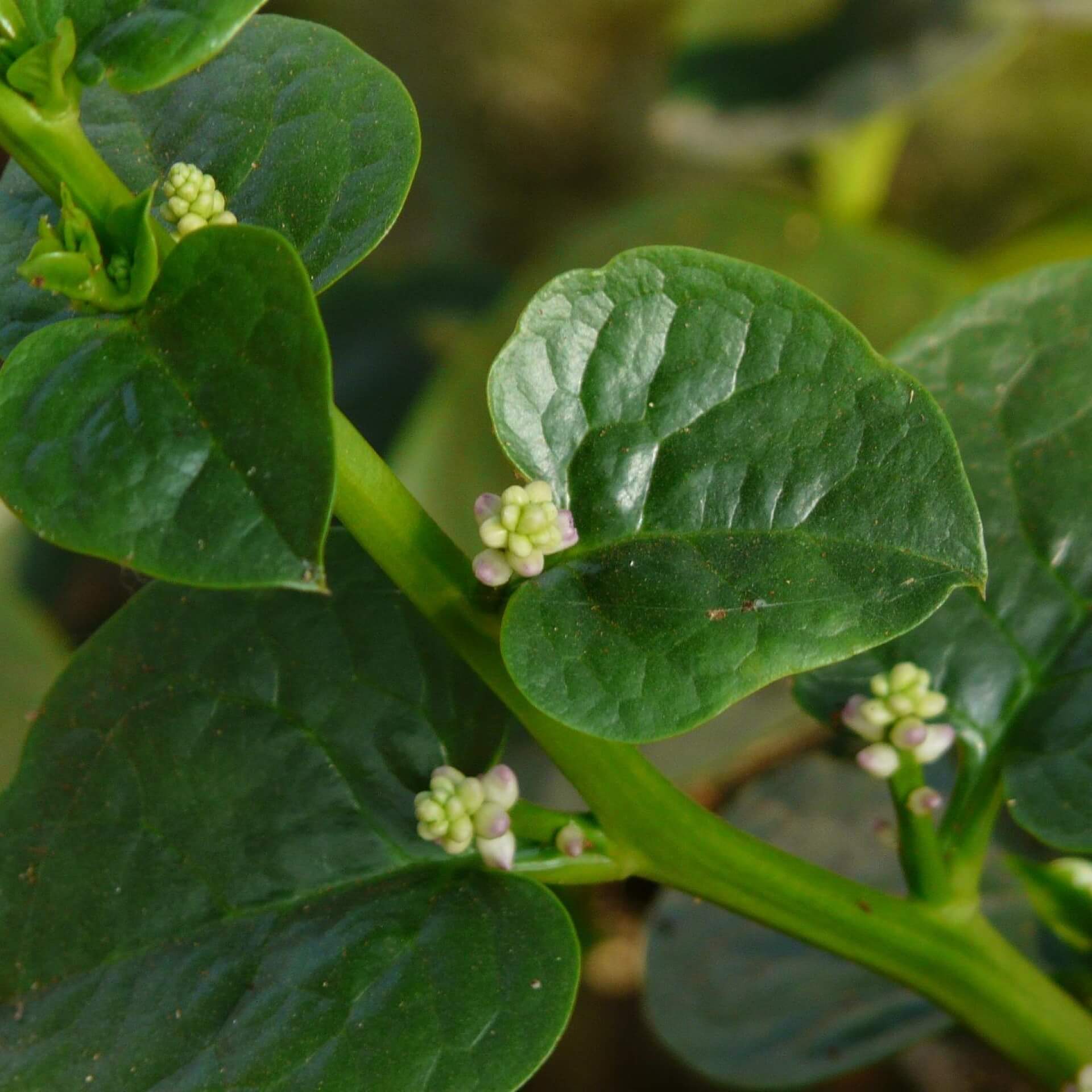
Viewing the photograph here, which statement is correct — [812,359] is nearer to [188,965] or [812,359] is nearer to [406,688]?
[406,688]

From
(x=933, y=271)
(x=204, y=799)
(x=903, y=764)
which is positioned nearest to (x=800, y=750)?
(x=933, y=271)

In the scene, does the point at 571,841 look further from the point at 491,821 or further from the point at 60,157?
the point at 60,157

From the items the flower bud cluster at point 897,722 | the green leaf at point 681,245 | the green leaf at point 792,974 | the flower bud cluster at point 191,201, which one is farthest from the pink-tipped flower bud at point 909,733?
the green leaf at point 681,245

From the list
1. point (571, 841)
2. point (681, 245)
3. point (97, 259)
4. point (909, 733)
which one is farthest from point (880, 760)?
point (681, 245)

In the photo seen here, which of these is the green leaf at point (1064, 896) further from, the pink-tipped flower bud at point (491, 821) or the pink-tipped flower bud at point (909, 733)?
the pink-tipped flower bud at point (491, 821)

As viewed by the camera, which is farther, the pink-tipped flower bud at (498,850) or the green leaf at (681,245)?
the green leaf at (681,245)
